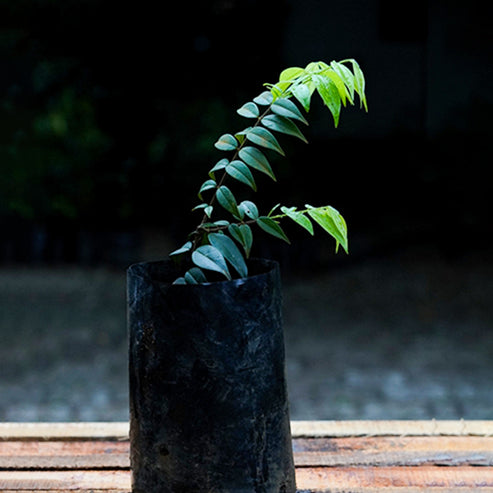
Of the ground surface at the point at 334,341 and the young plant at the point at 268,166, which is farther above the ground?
the ground surface at the point at 334,341

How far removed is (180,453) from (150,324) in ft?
0.57

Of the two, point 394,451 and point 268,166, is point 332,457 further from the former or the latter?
point 268,166

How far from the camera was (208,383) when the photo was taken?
934 millimetres

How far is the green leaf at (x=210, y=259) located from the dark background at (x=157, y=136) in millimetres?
4254

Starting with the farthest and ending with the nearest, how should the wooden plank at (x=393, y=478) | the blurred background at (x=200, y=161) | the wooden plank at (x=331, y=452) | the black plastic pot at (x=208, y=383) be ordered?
the blurred background at (x=200, y=161), the wooden plank at (x=331, y=452), the wooden plank at (x=393, y=478), the black plastic pot at (x=208, y=383)

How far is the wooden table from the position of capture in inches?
45.1

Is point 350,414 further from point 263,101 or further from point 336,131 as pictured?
point 336,131

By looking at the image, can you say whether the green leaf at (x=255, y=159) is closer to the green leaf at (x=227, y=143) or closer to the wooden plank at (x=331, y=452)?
the green leaf at (x=227, y=143)

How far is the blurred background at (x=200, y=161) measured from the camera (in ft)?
16.1

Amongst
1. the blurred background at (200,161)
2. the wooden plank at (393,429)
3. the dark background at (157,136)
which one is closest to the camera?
the wooden plank at (393,429)

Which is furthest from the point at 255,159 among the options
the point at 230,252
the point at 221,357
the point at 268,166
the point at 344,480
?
the point at 344,480

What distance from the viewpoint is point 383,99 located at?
4742mm

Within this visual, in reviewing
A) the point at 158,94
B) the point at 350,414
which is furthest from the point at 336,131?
the point at 350,414

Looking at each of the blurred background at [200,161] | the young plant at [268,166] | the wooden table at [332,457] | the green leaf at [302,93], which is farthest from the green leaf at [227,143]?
the blurred background at [200,161]
